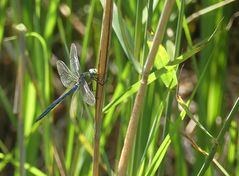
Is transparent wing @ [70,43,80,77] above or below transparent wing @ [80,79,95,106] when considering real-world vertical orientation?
above

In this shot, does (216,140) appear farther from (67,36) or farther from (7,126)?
(7,126)

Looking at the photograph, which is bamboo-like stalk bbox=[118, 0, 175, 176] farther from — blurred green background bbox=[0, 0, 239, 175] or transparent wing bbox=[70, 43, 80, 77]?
transparent wing bbox=[70, 43, 80, 77]

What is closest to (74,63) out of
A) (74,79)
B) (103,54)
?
(74,79)

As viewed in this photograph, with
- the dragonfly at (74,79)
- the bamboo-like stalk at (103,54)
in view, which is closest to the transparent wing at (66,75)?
the dragonfly at (74,79)

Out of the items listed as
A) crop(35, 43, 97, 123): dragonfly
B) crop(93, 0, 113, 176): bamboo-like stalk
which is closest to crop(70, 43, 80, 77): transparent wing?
crop(35, 43, 97, 123): dragonfly

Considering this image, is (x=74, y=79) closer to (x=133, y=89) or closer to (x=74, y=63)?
(x=74, y=63)

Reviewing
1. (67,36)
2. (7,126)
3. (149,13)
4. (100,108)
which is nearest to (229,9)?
(67,36)

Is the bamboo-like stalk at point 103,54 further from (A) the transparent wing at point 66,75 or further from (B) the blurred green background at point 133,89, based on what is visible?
(A) the transparent wing at point 66,75
